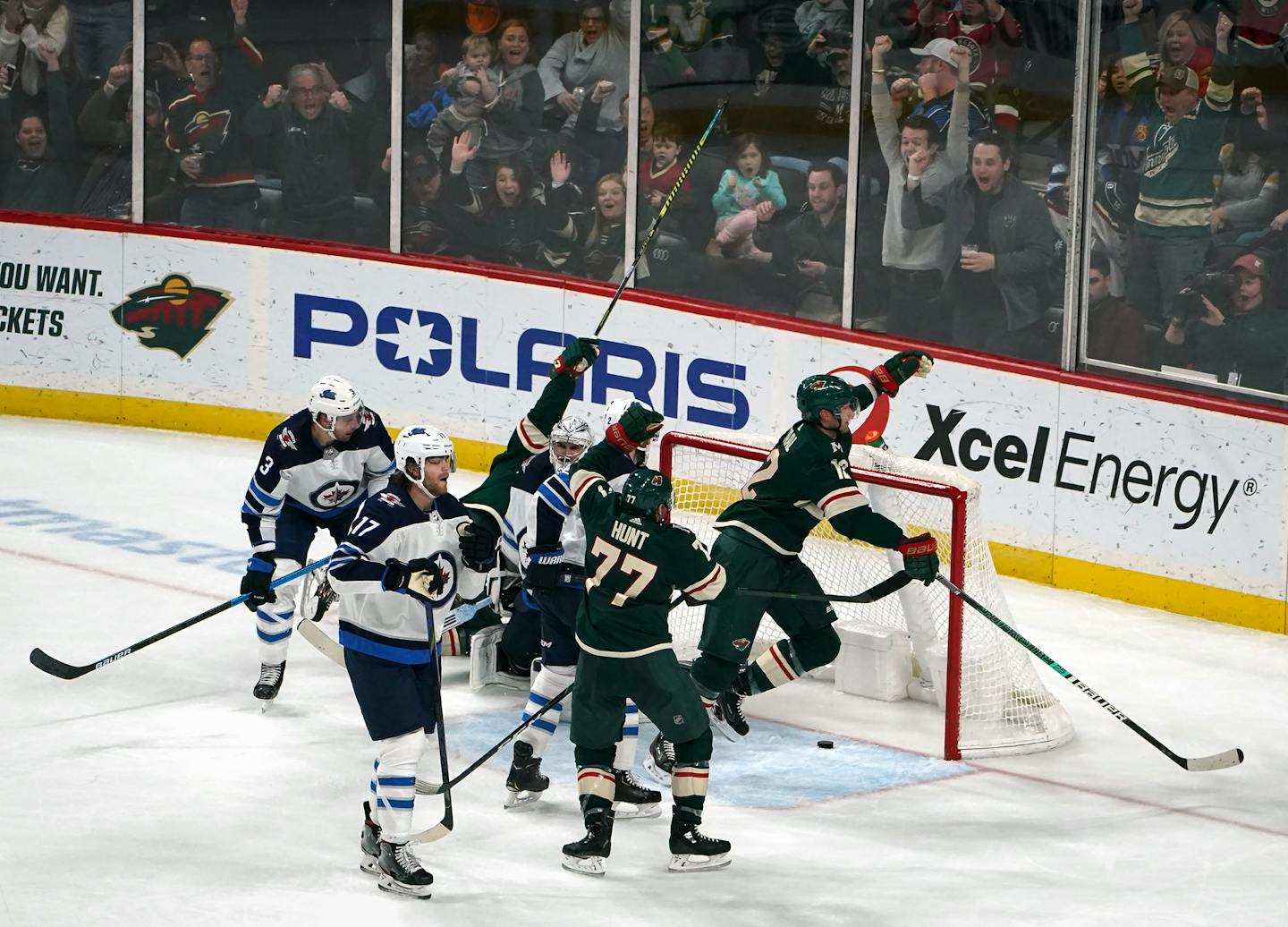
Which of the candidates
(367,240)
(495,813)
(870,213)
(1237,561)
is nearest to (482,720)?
(495,813)

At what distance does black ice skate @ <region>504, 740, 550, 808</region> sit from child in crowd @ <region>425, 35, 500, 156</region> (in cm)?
585

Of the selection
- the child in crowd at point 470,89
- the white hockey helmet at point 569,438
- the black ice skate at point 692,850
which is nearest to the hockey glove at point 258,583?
the white hockey helmet at point 569,438

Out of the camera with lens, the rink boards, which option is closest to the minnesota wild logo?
the rink boards

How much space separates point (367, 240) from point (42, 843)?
6.41m

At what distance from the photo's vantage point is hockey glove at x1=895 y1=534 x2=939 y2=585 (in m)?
6.45

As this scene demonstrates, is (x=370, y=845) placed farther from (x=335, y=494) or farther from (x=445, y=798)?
(x=335, y=494)

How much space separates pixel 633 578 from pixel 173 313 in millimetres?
6957

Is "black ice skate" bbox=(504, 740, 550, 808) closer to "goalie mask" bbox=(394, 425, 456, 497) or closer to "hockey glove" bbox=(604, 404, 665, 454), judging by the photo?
"hockey glove" bbox=(604, 404, 665, 454)

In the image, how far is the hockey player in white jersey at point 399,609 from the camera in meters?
5.48

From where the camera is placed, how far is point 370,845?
5648mm

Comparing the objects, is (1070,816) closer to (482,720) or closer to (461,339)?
(482,720)

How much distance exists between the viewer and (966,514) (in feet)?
23.7

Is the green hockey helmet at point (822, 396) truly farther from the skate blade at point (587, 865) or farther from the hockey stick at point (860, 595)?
the skate blade at point (587, 865)

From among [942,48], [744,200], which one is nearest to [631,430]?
[942,48]
